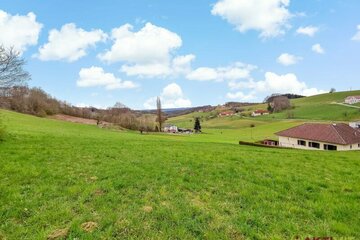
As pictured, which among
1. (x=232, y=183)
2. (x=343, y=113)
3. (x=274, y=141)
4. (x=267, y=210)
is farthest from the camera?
(x=343, y=113)

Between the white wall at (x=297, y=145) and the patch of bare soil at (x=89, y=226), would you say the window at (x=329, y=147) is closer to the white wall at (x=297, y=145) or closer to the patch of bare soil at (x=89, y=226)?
the white wall at (x=297, y=145)

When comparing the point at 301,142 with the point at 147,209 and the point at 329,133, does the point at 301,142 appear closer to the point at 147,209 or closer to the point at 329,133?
the point at 329,133

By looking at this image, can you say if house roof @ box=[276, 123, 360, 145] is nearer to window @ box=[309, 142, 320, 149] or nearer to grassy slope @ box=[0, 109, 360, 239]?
window @ box=[309, 142, 320, 149]

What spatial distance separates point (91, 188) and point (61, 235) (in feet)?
8.51

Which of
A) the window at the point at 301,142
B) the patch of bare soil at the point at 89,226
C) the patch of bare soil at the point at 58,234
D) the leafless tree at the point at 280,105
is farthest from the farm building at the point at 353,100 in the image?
the patch of bare soil at the point at 58,234

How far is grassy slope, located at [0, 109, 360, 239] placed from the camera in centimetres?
566

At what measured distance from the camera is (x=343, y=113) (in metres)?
93.1

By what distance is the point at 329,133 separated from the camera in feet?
151

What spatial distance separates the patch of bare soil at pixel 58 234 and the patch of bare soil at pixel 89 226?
1.13 feet

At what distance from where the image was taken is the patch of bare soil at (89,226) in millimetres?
5546

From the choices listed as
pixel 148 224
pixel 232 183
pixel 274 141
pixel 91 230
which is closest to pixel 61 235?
pixel 91 230

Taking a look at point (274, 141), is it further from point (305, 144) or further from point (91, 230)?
point (91, 230)

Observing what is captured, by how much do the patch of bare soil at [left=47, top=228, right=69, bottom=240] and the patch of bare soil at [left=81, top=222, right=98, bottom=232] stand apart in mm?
344

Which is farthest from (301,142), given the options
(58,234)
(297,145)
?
(58,234)
